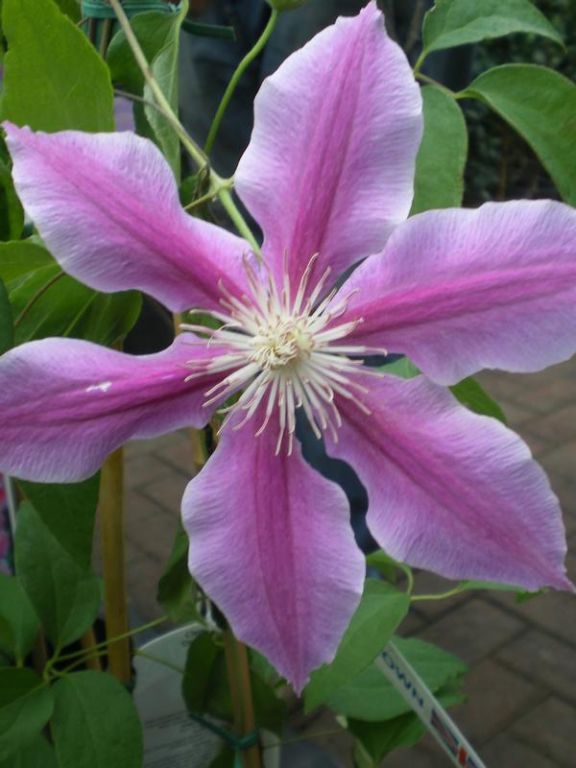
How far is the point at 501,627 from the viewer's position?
252cm

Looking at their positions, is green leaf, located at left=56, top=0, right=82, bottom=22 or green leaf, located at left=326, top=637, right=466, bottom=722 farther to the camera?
green leaf, located at left=326, top=637, right=466, bottom=722

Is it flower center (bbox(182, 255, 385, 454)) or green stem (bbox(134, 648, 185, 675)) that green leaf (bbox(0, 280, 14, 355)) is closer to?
flower center (bbox(182, 255, 385, 454))

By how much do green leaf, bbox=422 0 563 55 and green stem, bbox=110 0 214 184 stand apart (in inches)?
7.1

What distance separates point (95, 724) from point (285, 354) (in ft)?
1.28

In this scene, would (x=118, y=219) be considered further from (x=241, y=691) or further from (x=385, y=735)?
(x=385, y=735)

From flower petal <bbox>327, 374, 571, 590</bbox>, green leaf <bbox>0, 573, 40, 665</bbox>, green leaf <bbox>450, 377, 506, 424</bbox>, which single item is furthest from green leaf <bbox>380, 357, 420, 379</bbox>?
green leaf <bbox>0, 573, 40, 665</bbox>

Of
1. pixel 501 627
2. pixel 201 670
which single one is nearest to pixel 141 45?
pixel 201 670

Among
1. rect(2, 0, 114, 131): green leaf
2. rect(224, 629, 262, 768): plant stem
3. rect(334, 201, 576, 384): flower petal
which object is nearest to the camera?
rect(334, 201, 576, 384): flower petal

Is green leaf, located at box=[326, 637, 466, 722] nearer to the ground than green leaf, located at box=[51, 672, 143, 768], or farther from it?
nearer to the ground

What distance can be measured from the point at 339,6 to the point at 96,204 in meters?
1.16

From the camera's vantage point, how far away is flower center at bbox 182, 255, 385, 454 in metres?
0.51

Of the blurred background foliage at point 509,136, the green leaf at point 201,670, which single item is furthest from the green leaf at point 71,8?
the blurred background foliage at point 509,136

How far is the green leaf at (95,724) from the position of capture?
2.49ft

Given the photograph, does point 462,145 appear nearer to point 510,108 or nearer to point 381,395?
point 510,108
